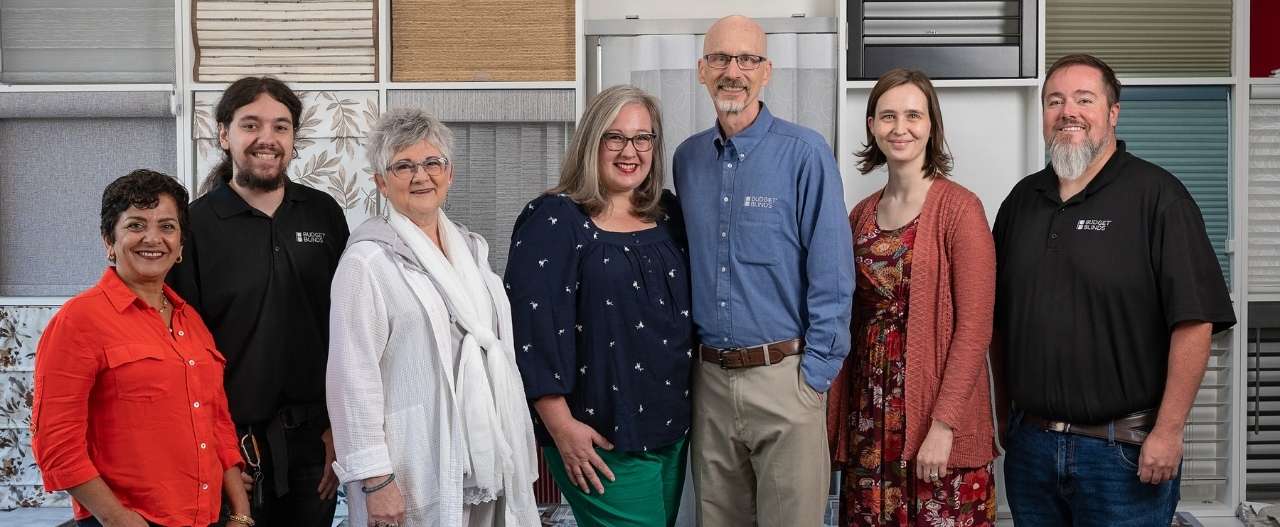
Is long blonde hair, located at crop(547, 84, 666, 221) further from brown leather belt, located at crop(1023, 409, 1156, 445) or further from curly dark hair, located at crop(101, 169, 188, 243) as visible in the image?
brown leather belt, located at crop(1023, 409, 1156, 445)

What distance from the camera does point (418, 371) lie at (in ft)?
7.00

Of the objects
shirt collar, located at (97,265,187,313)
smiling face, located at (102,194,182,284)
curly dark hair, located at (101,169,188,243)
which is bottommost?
shirt collar, located at (97,265,187,313)

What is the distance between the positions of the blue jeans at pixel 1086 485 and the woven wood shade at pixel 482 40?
2.15 m

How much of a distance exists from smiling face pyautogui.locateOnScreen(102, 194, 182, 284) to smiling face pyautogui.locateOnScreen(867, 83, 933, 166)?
1.71 metres

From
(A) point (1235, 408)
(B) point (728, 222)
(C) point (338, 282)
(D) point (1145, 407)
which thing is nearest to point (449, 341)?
(C) point (338, 282)

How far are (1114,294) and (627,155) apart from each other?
124cm

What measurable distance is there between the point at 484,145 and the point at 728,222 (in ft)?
5.35

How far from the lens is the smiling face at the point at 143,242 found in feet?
6.50

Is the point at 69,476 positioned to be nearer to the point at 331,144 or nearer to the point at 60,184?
the point at 331,144

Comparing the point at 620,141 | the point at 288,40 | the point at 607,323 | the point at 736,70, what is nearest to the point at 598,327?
the point at 607,323

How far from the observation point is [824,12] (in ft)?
13.8

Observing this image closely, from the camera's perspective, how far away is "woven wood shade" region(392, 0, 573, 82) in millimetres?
3758

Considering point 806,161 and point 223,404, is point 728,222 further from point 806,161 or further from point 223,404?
point 223,404

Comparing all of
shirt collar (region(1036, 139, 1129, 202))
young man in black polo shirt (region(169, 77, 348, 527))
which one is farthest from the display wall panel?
shirt collar (region(1036, 139, 1129, 202))
